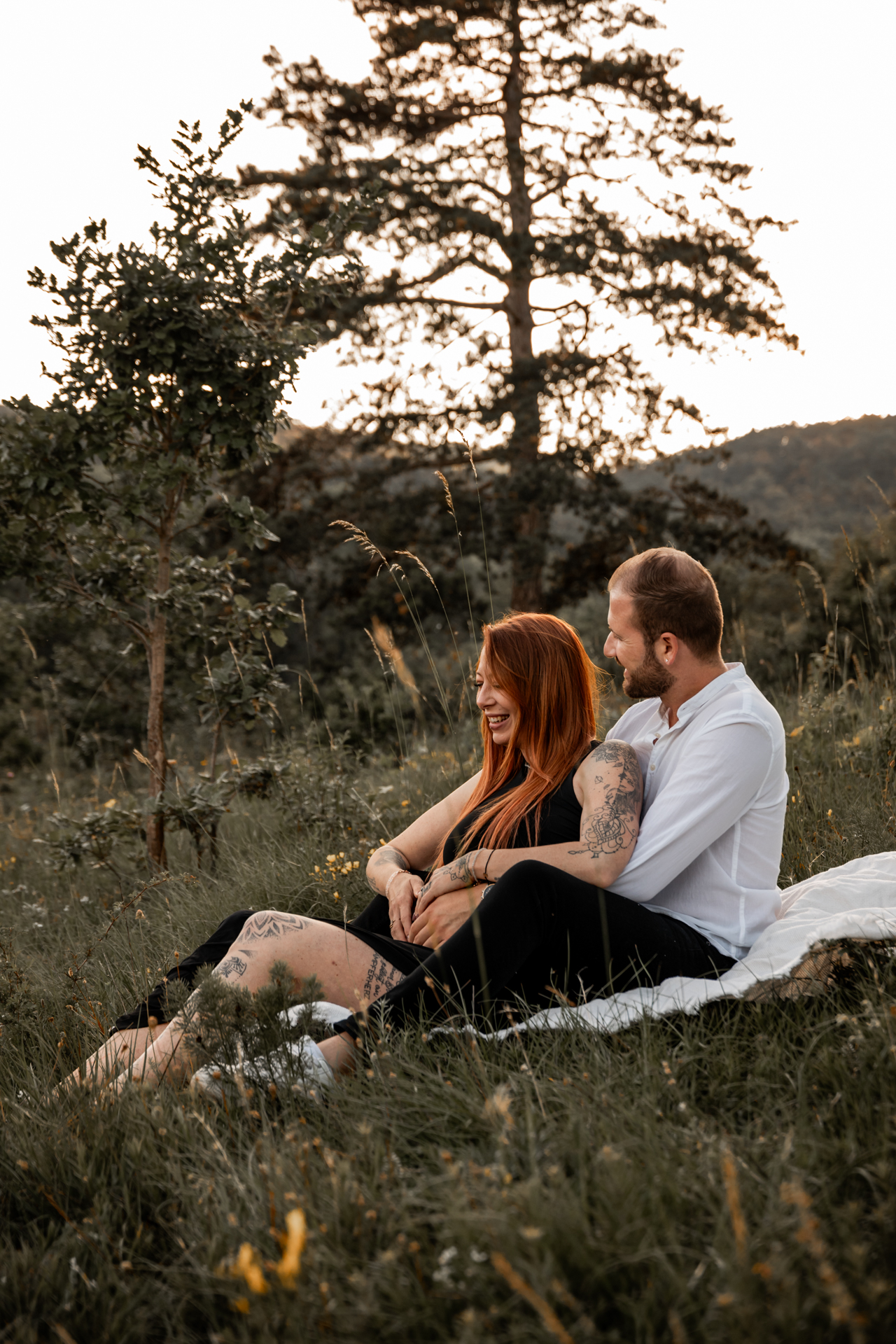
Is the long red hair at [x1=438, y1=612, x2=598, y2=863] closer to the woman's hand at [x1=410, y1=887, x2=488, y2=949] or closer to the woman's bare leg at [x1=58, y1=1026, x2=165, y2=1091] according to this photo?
the woman's hand at [x1=410, y1=887, x2=488, y2=949]

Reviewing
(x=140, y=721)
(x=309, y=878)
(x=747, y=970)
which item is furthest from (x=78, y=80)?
(x=140, y=721)

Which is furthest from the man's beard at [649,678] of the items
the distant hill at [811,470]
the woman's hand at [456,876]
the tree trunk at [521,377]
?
the distant hill at [811,470]

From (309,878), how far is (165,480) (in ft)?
5.89

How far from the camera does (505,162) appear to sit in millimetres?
10188

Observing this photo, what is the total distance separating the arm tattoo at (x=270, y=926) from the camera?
2.39 meters

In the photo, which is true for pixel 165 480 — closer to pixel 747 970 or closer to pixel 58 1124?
pixel 58 1124

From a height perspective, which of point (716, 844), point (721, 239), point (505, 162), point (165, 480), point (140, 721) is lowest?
point (140, 721)

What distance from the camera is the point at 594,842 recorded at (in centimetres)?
223

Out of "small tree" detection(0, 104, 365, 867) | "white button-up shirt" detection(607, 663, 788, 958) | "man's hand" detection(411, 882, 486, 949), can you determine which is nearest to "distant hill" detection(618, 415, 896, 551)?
"small tree" detection(0, 104, 365, 867)

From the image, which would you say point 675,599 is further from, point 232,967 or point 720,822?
point 232,967

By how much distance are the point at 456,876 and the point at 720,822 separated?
2.39ft

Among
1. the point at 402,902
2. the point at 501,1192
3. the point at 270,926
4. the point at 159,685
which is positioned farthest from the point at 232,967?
the point at 159,685

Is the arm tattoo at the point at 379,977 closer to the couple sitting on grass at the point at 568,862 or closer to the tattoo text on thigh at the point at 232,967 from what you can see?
the couple sitting on grass at the point at 568,862

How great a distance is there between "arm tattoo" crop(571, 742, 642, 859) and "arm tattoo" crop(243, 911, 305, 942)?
80 centimetres
